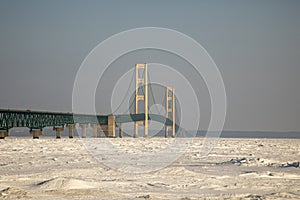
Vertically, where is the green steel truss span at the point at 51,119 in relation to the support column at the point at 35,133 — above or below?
above

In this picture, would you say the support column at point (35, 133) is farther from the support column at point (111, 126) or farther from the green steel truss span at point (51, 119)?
the support column at point (111, 126)

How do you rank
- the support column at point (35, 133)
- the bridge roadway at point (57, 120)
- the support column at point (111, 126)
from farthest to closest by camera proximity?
1. the support column at point (111, 126)
2. the support column at point (35, 133)
3. the bridge roadway at point (57, 120)

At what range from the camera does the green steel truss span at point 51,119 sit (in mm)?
62838

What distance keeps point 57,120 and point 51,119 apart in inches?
61.2

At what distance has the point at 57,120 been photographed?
3184 inches

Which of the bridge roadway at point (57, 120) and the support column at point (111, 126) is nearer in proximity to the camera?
the bridge roadway at point (57, 120)

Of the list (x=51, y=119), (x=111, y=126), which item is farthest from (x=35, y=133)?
(x=111, y=126)

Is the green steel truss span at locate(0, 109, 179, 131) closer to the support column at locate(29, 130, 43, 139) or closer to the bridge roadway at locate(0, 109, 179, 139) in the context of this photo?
the bridge roadway at locate(0, 109, 179, 139)

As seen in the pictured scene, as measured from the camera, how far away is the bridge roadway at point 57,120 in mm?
62747

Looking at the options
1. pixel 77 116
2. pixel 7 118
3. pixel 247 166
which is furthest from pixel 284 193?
pixel 77 116

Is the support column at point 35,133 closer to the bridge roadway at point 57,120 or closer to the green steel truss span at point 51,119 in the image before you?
the bridge roadway at point 57,120

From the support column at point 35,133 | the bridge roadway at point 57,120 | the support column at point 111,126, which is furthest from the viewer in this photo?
the support column at point 111,126

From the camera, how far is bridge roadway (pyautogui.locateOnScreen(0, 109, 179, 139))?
206 ft

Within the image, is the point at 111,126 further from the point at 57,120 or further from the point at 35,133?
the point at 35,133
